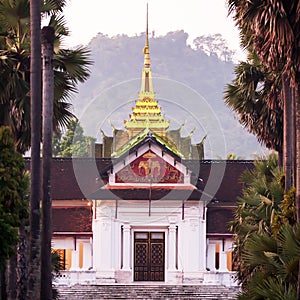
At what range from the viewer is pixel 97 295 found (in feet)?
146

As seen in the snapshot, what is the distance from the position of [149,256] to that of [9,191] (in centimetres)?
2789

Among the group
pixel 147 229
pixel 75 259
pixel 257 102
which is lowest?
pixel 75 259

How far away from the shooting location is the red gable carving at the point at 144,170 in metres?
47.5

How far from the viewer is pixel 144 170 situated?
156ft

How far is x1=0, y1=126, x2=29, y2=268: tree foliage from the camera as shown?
19.5 m

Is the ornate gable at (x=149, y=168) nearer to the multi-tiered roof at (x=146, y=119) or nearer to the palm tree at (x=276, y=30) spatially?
the multi-tiered roof at (x=146, y=119)

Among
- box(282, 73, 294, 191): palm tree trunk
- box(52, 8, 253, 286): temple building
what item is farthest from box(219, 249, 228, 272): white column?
box(282, 73, 294, 191): palm tree trunk

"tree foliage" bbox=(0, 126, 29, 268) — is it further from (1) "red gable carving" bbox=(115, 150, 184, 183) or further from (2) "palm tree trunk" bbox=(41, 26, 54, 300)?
(1) "red gable carving" bbox=(115, 150, 184, 183)

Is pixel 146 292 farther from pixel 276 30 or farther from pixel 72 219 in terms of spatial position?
pixel 276 30

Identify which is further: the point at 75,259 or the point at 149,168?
the point at 75,259

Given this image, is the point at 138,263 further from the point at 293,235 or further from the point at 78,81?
the point at 293,235

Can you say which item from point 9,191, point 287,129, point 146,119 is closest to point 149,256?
point 146,119

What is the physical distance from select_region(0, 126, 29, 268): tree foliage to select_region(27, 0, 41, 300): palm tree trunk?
1.07m

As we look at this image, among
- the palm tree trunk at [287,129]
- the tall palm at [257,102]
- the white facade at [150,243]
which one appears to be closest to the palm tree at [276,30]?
the palm tree trunk at [287,129]
